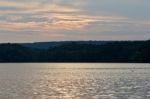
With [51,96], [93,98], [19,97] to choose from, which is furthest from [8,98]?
[93,98]

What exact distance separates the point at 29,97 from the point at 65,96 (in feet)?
12.7

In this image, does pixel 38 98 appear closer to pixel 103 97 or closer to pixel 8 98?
pixel 8 98

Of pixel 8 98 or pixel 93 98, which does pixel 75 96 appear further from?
pixel 8 98

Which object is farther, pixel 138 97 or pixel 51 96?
pixel 51 96

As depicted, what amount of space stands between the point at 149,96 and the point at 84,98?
6.27m

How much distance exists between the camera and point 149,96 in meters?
48.0

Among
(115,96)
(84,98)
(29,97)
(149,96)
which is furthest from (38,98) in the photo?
(149,96)

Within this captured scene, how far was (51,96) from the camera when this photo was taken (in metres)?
50.9

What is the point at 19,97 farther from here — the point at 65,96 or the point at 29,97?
the point at 65,96

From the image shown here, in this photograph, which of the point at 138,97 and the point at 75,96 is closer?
the point at 138,97

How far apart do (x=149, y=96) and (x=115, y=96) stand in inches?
137

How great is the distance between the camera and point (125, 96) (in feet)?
162

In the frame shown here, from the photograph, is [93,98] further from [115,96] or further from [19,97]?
[19,97]

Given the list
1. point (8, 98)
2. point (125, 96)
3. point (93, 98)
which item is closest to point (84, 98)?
point (93, 98)
